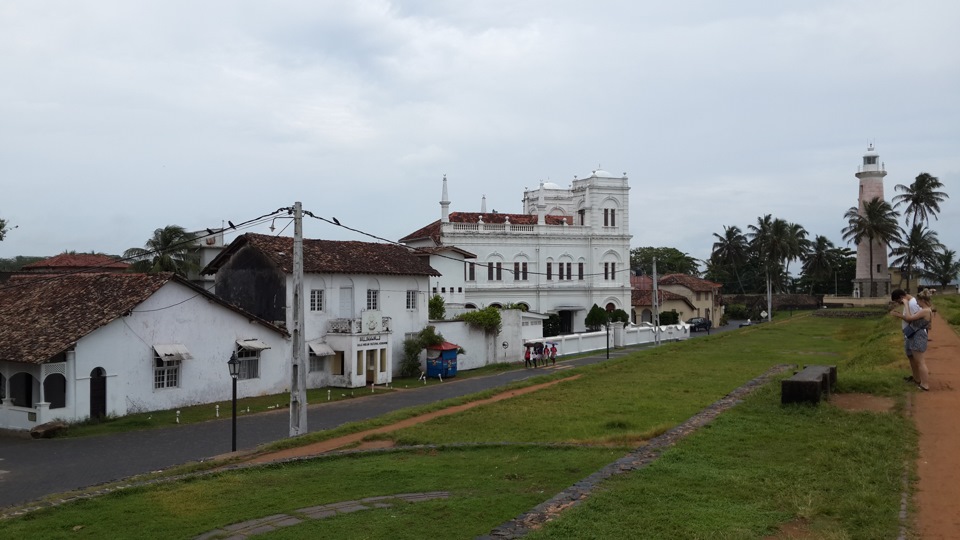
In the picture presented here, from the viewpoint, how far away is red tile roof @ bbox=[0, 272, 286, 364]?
22.6m

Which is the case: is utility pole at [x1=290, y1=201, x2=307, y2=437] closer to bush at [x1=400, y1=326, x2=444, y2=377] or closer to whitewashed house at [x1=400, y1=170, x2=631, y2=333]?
bush at [x1=400, y1=326, x2=444, y2=377]

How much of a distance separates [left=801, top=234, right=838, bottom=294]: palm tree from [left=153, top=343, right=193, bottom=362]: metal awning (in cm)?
7208

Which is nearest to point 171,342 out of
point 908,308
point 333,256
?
point 333,256

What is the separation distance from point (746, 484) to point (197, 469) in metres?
9.91

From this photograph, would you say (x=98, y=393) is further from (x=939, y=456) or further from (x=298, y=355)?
(x=939, y=456)

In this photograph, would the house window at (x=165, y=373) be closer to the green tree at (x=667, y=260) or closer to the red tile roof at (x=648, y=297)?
the red tile roof at (x=648, y=297)

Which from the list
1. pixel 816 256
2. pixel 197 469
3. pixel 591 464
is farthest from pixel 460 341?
pixel 816 256

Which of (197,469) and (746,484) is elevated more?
(746,484)

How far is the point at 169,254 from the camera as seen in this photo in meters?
37.4

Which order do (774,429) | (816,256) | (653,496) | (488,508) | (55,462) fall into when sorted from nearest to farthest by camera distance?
(653,496) → (488,508) → (774,429) → (55,462) → (816,256)

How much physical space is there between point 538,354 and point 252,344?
56.9ft

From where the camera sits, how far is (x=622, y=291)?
63.7m

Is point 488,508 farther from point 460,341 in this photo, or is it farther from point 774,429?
point 460,341

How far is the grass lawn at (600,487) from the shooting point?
7.37 m
